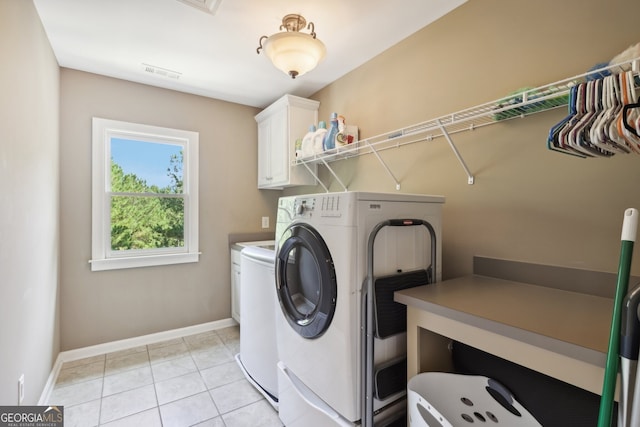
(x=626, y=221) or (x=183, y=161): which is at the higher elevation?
(x=183, y=161)

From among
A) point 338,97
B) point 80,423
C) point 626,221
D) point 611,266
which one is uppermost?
point 338,97

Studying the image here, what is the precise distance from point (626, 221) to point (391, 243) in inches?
30.0

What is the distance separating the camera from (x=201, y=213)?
3021 millimetres

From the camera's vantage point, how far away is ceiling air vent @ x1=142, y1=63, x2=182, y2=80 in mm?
2426

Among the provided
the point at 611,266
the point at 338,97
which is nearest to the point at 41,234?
the point at 338,97

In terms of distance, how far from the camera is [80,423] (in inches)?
67.9

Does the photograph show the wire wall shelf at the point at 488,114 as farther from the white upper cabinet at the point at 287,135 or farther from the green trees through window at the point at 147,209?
the green trees through window at the point at 147,209

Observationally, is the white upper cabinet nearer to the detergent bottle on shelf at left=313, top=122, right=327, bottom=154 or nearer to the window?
the detergent bottle on shelf at left=313, top=122, right=327, bottom=154

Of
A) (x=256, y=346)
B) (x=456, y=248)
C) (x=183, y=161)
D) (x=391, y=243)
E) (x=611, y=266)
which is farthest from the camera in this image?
(x=183, y=161)

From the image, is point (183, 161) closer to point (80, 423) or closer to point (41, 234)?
point (41, 234)

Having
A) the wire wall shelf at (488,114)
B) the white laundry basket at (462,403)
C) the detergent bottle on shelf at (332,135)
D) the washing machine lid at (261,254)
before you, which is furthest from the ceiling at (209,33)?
the white laundry basket at (462,403)

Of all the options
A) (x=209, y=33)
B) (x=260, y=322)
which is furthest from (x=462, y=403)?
(x=209, y=33)

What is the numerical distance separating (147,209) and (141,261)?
0.48 metres

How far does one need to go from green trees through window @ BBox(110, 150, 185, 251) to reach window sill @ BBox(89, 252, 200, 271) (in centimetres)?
12
